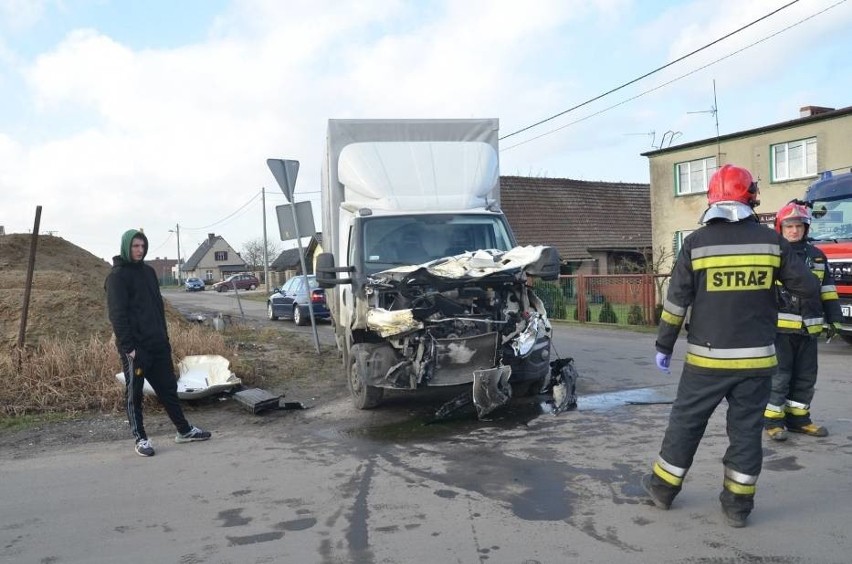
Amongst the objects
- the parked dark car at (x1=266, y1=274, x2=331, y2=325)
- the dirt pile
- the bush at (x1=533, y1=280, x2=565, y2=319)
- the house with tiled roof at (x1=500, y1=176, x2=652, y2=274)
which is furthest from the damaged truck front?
the house with tiled roof at (x1=500, y1=176, x2=652, y2=274)

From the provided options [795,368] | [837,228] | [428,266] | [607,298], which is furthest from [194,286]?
[795,368]

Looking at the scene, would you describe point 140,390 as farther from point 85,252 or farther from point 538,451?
point 85,252

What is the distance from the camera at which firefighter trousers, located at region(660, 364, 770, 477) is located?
4.04 metres

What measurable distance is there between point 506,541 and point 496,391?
2.60m

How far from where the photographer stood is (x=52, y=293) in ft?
34.6

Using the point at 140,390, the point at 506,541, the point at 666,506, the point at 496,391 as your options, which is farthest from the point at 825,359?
the point at 140,390

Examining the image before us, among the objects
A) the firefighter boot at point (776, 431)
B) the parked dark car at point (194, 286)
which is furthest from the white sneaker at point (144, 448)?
the parked dark car at point (194, 286)

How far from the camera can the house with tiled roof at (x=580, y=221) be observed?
30.8m

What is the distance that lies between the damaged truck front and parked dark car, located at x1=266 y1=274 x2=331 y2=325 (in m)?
8.54

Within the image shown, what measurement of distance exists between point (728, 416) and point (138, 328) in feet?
15.4

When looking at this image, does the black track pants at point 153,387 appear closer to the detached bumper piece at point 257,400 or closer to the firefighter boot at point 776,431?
the detached bumper piece at point 257,400

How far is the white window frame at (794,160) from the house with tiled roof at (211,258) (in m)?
86.7

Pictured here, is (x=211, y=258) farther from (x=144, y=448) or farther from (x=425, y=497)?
(x=425, y=497)

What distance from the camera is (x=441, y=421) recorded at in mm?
6930
